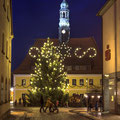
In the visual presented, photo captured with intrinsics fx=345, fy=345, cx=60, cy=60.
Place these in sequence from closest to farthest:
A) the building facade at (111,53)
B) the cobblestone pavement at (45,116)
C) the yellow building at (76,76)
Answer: the cobblestone pavement at (45,116) → the building facade at (111,53) → the yellow building at (76,76)

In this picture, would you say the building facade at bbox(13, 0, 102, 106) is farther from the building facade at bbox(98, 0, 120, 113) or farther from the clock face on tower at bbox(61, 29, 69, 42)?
the building facade at bbox(98, 0, 120, 113)

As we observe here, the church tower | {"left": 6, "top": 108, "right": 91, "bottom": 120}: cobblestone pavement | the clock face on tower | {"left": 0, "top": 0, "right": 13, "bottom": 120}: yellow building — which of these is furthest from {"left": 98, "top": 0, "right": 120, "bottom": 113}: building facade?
the church tower

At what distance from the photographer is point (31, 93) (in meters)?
48.9

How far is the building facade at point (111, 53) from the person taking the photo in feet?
98.2

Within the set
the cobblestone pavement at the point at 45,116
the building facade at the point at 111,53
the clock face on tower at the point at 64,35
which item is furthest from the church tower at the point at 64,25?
the cobblestone pavement at the point at 45,116

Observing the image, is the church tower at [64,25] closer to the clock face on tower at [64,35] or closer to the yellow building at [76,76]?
the clock face on tower at [64,35]

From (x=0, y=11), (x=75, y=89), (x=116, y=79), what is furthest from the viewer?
(x=75, y=89)

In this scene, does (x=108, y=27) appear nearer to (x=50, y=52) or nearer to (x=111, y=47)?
(x=111, y=47)

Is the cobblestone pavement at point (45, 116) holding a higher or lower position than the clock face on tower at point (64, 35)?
lower

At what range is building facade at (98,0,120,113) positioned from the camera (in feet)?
98.2

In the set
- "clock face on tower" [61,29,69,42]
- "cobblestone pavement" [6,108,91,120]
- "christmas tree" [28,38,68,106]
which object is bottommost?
"cobblestone pavement" [6,108,91,120]

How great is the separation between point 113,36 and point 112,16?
1.85 metres

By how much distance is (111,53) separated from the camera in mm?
32156

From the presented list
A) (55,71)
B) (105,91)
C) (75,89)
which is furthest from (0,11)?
(75,89)
